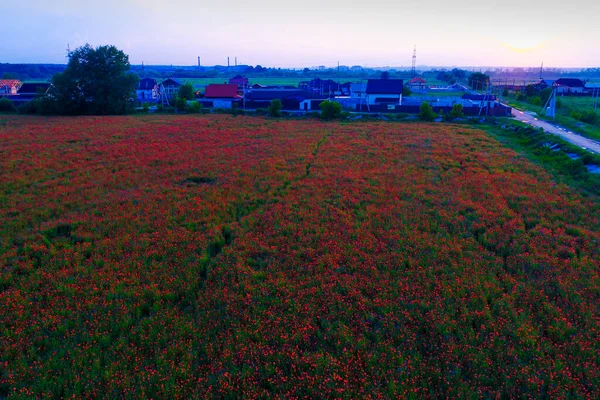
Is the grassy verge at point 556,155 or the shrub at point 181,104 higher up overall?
the shrub at point 181,104

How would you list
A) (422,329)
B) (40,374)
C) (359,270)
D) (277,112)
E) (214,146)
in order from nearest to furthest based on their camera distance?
1. (40,374)
2. (422,329)
3. (359,270)
4. (214,146)
5. (277,112)

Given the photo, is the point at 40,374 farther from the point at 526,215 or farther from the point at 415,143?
the point at 415,143

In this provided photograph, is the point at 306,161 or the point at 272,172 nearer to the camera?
the point at 272,172

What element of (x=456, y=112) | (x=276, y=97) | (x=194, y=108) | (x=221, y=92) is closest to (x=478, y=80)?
(x=456, y=112)

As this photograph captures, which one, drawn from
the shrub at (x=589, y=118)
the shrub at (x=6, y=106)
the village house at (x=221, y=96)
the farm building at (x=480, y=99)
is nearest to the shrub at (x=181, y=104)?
the village house at (x=221, y=96)

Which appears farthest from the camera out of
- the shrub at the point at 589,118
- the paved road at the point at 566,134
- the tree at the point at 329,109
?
the tree at the point at 329,109

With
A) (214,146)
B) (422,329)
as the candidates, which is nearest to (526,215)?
(422,329)

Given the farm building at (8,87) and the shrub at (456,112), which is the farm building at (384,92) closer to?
the shrub at (456,112)
